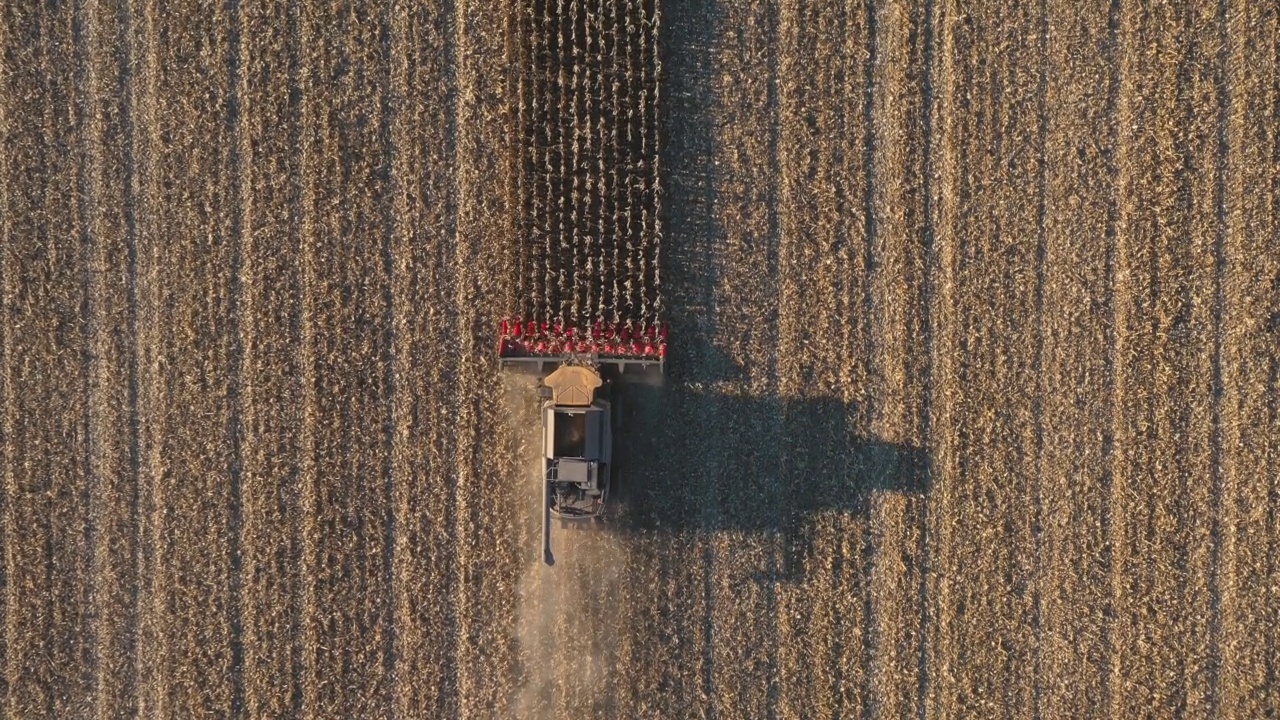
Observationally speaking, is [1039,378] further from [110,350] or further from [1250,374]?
[110,350]

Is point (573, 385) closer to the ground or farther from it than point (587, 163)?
closer to the ground

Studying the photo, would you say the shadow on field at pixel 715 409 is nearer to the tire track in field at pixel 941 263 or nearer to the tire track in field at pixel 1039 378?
the tire track in field at pixel 941 263

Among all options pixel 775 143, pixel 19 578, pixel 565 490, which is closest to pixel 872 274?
pixel 775 143

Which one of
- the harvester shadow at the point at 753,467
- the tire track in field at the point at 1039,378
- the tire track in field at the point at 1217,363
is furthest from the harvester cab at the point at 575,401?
the tire track in field at the point at 1217,363

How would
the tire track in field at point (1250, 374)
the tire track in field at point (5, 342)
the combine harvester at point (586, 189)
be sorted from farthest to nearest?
1. the tire track in field at point (1250, 374)
2. the tire track in field at point (5, 342)
3. the combine harvester at point (586, 189)

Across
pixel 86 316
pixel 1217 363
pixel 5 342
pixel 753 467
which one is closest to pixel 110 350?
pixel 86 316

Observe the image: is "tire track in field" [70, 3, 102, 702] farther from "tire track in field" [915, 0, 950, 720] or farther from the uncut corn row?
"tire track in field" [915, 0, 950, 720]

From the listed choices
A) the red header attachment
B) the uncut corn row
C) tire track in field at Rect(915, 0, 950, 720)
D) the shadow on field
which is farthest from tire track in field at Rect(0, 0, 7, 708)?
tire track in field at Rect(915, 0, 950, 720)
